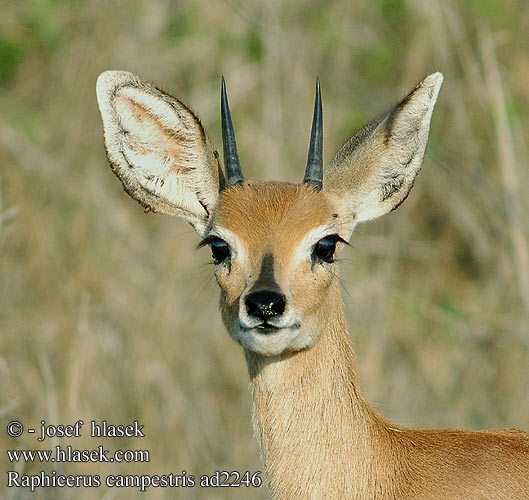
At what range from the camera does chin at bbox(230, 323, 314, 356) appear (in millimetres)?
4379

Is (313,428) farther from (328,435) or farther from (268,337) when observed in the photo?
(268,337)

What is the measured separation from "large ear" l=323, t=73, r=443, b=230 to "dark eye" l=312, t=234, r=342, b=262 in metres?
0.37

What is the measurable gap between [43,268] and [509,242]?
341cm

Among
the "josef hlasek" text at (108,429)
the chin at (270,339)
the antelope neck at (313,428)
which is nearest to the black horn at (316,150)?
the antelope neck at (313,428)

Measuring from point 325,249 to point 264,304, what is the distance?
22.2 inches

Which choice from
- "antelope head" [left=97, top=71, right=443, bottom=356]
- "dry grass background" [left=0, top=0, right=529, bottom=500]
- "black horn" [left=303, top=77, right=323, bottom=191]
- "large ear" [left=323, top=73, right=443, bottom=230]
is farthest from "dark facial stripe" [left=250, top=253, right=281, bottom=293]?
"dry grass background" [left=0, top=0, right=529, bottom=500]

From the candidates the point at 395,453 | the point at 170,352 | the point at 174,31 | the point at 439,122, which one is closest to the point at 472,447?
the point at 395,453

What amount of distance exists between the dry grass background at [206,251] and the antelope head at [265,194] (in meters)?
1.46

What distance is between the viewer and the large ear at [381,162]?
16.6 ft

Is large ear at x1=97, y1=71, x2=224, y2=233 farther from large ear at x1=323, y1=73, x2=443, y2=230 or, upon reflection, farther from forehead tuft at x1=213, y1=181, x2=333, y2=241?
large ear at x1=323, y1=73, x2=443, y2=230

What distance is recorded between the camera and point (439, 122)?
948 centimetres

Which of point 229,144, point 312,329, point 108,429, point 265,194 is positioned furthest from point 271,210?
point 108,429

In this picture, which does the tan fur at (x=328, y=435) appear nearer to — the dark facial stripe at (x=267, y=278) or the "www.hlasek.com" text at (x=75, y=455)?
the dark facial stripe at (x=267, y=278)

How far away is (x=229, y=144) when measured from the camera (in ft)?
16.2
